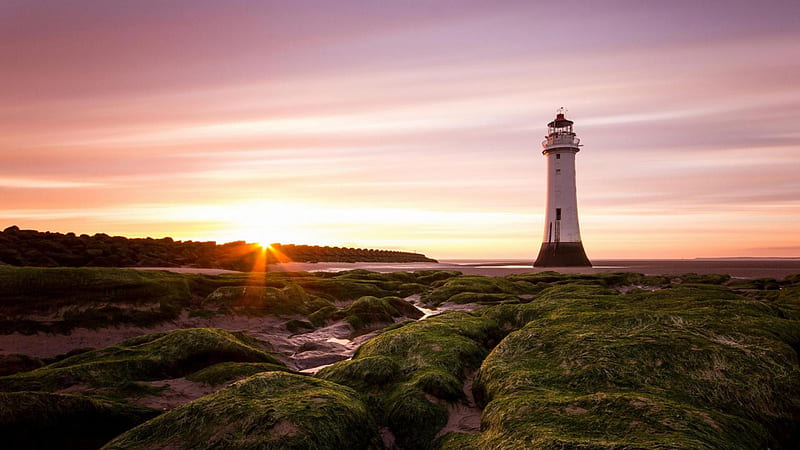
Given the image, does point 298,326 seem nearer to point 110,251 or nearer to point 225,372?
point 225,372

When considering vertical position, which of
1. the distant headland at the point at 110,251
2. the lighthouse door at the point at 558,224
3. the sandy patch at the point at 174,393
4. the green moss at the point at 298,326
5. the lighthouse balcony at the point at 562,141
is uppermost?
the lighthouse balcony at the point at 562,141

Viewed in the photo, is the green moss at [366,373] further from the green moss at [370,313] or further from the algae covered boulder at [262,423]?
the green moss at [370,313]

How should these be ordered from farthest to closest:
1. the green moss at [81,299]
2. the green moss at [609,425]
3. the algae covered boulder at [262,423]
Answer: the green moss at [81,299], the algae covered boulder at [262,423], the green moss at [609,425]

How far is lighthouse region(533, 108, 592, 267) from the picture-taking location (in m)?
48.7

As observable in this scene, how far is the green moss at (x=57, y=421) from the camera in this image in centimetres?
557

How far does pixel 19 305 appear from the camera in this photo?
13500 mm

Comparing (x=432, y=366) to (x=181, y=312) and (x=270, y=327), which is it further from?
(x=181, y=312)

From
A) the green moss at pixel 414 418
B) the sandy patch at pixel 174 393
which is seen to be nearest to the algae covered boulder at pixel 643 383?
the green moss at pixel 414 418

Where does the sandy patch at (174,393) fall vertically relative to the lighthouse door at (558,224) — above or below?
below

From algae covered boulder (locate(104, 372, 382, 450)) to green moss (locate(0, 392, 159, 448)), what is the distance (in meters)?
0.74

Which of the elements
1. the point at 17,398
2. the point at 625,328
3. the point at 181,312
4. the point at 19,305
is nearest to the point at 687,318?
the point at 625,328

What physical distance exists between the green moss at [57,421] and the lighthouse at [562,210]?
4693 cm

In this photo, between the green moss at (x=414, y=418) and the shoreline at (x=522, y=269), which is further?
the shoreline at (x=522, y=269)

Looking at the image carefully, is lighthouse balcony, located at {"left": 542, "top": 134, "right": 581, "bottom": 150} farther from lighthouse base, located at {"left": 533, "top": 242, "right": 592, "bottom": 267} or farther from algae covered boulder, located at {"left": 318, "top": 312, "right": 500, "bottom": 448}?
algae covered boulder, located at {"left": 318, "top": 312, "right": 500, "bottom": 448}
